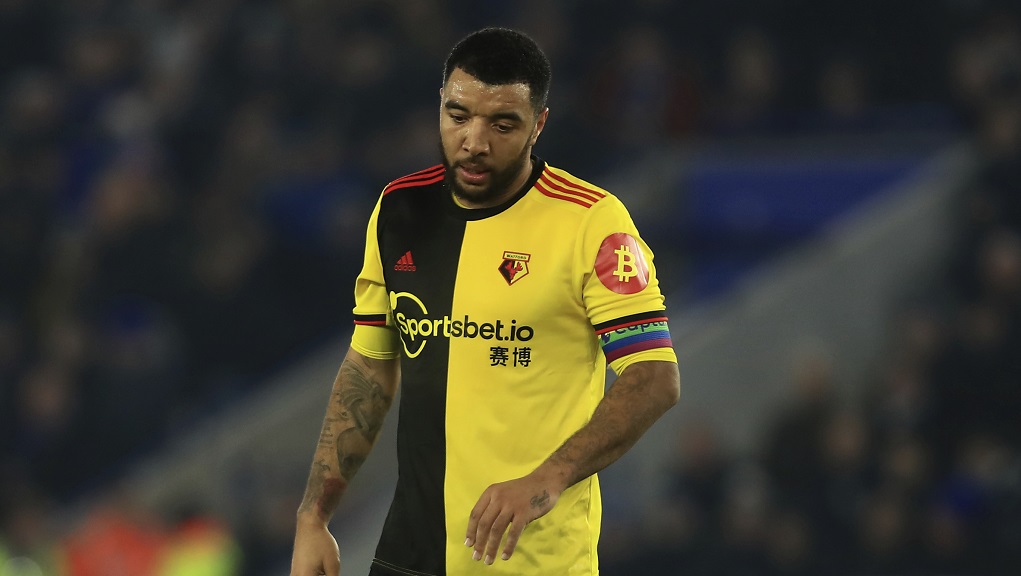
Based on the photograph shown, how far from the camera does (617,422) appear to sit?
3314 mm

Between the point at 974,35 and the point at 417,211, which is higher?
the point at 974,35

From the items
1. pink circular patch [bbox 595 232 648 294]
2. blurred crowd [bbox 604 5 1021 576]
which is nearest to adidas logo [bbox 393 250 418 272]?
pink circular patch [bbox 595 232 648 294]

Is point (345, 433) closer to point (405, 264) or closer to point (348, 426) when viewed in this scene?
point (348, 426)

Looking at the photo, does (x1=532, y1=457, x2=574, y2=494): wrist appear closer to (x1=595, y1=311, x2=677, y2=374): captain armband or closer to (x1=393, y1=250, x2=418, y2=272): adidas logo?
(x1=595, y1=311, x2=677, y2=374): captain armband

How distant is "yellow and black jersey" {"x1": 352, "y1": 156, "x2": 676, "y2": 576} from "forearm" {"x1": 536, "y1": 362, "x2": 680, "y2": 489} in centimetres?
5

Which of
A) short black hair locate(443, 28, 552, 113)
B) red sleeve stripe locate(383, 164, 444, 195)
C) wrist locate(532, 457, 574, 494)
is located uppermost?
short black hair locate(443, 28, 552, 113)

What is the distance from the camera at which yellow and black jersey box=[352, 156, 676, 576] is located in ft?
11.4

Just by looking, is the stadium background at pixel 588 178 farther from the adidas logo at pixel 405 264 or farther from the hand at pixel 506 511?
the hand at pixel 506 511

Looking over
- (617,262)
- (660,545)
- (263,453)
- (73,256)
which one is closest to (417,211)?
(617,262)

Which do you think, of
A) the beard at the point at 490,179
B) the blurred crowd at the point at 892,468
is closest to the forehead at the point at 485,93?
Answer: the beard at the point at 490,179

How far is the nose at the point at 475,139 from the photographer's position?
3418mm

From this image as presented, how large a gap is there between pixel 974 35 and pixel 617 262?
8409 mm

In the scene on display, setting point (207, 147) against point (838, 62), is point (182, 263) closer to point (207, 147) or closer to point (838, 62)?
point (207, 147)

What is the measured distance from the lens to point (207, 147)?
11.9m
